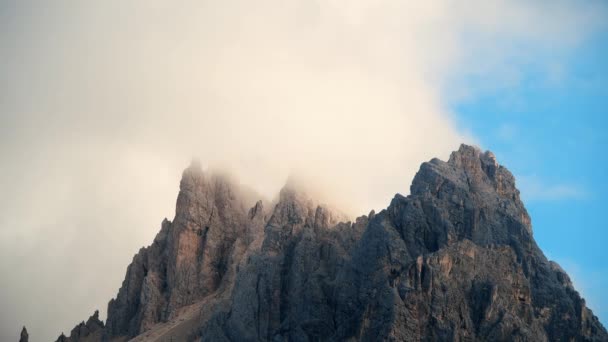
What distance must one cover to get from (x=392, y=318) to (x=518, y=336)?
1870 centimetres

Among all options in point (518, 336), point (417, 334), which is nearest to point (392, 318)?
point (417, 334)

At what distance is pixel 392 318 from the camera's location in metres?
199

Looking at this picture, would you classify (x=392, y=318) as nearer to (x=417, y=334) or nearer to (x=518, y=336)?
(x=417, y=334)

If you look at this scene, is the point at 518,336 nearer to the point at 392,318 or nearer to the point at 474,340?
the point at 474,340

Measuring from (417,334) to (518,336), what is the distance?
1485cm

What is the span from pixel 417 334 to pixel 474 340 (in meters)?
8.61

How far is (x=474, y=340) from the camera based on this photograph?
199 metres

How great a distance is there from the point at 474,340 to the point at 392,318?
12.7 m

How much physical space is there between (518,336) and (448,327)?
10315 mm

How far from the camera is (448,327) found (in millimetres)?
199750

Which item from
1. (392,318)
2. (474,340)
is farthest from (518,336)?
(392,318)
